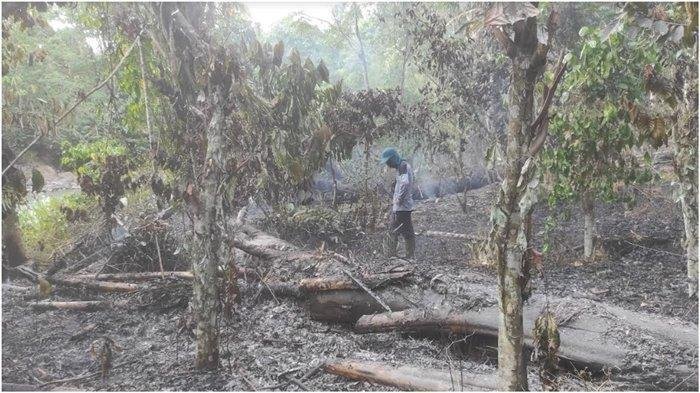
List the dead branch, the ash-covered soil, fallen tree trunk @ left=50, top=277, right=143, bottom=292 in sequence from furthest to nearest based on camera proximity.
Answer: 1. fallen tree trunk @ left=50, top=277, right=143, bottom=292
2. the dead branch
3. the ash-covered soil

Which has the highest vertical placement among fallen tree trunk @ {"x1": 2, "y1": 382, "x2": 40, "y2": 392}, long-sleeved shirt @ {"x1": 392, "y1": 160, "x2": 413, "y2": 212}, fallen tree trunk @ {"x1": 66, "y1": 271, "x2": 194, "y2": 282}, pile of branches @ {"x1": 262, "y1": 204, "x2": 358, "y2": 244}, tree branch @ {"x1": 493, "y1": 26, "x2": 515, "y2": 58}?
tree branch @ {"x1": 493, "y1": 26, "x2": 515, "y2": 58}

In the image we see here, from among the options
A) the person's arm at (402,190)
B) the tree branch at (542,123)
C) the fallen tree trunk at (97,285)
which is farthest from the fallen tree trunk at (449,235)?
the tree branch at (542,123)

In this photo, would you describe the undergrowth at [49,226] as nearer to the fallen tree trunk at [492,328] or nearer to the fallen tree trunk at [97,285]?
the fallen tree trunk at [97,285]

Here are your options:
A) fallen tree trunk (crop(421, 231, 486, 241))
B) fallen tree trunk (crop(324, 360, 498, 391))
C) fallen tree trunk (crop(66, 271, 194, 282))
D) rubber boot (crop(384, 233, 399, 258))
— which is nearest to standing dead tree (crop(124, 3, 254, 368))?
fallen tree trunk (crop(324, 360, 498, 391))

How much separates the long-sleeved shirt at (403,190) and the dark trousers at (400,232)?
116 millimetres

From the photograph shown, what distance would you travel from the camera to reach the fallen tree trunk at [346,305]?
437cm

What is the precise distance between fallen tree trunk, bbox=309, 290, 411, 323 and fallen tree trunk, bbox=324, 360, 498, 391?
2.94 feet

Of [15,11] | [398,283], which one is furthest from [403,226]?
[15,11]

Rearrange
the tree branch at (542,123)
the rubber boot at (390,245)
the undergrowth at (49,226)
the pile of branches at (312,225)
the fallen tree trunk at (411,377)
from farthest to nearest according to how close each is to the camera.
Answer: the pile of branches at (312,225), the undergrowth at (49,226), the rubber boot at (390,245), the fallen tree trunk at (411,377), the tree branch at (542,123)

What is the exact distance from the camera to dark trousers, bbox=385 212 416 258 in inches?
271

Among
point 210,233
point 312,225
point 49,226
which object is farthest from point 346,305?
point 49,226

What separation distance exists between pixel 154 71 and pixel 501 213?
3.50m

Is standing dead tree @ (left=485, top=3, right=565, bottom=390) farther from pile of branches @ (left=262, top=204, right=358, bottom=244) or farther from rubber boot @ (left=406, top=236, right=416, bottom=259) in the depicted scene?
pile of branches @ (left=262, top=204, right=358, bottom=244)

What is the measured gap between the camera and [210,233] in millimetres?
3395
